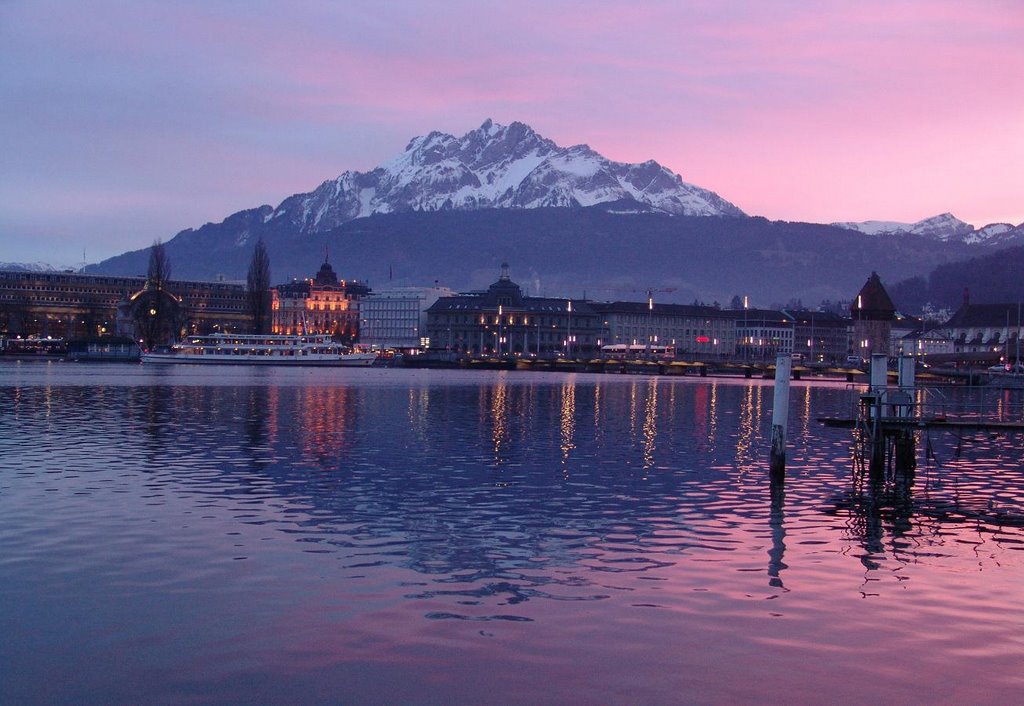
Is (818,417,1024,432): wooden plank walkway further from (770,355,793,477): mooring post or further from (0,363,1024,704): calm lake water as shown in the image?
(770,355,793,477): mooring post

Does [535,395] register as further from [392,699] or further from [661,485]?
[392,699]

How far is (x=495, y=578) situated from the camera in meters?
25.6

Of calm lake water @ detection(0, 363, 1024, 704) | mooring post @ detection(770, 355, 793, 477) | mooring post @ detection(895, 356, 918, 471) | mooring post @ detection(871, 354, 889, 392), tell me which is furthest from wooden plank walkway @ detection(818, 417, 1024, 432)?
mooring post @ detection(871, 354, 889, 392)

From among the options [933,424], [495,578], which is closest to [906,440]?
[933,424]

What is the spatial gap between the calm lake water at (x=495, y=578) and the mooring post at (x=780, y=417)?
46.5 inches

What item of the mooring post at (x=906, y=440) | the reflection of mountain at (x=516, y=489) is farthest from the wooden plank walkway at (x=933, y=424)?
the reflection of mountain at (x=516, y=489)

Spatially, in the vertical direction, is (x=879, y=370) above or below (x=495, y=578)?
above

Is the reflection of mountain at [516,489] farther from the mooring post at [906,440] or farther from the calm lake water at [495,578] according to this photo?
the mooring post at [906,440]

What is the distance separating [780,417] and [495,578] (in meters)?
21.9

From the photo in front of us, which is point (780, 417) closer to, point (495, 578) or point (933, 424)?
point (933, 424)

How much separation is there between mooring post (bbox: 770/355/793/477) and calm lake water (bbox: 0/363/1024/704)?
3.88 ft

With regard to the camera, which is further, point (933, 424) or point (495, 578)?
point (933, 424)

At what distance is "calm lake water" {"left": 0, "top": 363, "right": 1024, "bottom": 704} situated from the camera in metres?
19.1

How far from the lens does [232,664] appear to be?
1953 centimetres
